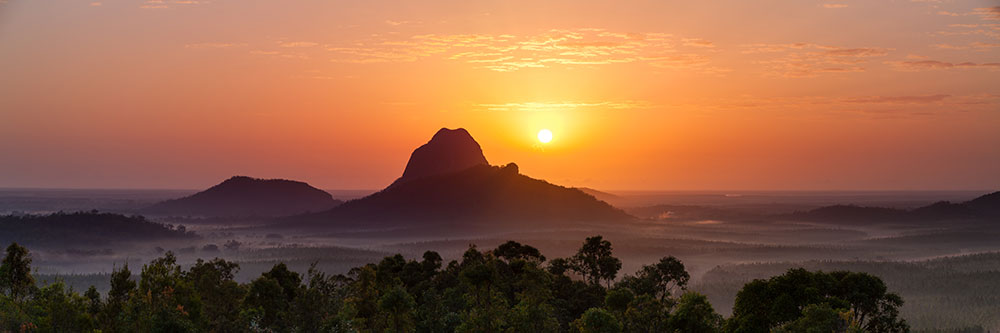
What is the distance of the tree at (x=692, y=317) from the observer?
1604 inches

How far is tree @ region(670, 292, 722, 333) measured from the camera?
40.8m

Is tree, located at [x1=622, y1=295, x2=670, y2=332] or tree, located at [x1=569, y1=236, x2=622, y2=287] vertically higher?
tree, located at [x1=569, y1=236, x2=622, y2=287]

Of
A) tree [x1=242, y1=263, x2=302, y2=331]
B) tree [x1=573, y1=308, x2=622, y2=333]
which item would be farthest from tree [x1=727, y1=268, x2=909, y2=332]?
tree [x1=242, y1=263, x2=302, y2=331]

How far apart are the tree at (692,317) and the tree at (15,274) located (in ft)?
170

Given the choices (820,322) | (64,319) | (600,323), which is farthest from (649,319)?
(64,319)

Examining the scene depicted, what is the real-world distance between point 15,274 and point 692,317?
54292 mm

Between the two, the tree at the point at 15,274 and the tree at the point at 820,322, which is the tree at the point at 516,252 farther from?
the tree at the point at 15,274

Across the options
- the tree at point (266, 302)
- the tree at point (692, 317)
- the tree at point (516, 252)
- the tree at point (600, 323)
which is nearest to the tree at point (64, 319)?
the tree at point (266, 302)

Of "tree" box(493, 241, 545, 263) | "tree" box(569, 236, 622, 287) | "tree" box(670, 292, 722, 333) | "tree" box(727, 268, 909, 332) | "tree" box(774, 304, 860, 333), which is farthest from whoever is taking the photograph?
"tree" box(569, 236, 622, 287)

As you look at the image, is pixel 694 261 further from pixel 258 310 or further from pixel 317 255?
pixel 258 310

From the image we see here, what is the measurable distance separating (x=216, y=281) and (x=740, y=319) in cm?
3581

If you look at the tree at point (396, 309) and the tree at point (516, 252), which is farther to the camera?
the tree at point (516, 252)

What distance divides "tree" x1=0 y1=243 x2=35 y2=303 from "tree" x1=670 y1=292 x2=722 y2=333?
170 feet

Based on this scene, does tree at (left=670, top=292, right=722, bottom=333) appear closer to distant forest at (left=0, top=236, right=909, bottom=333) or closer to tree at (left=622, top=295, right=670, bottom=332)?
distant forest at (left=0, top=236, right=909, bottom=333)
